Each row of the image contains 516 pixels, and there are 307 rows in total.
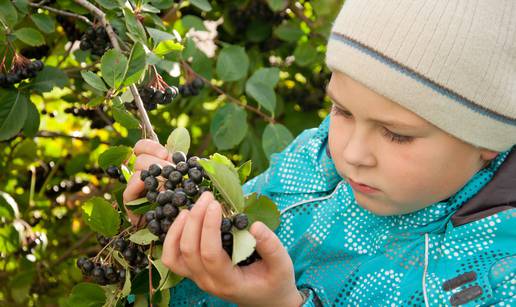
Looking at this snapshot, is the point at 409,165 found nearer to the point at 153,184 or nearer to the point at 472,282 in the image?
the point at 472,282

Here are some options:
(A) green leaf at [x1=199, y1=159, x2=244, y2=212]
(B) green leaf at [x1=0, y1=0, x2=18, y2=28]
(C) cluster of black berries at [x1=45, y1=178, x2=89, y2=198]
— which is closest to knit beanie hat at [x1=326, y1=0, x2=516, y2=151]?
(A) green leaf at [x1=199, y1=159, x2=244, y2=212]

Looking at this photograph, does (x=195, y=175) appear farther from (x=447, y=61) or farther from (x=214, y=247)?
(x=447, y=61)

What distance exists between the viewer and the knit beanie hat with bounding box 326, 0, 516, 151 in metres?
1.11

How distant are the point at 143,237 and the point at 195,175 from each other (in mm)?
135

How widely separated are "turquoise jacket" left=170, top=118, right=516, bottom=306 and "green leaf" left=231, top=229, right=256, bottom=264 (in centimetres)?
28

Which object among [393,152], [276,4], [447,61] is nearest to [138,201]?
[393,152]

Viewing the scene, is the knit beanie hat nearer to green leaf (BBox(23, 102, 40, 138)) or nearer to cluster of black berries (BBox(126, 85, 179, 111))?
cluster of black berries (BBox(126, 85, 179, 111))

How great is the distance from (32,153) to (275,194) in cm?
94

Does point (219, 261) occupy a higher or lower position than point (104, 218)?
higher

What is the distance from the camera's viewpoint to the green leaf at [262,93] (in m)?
1.96

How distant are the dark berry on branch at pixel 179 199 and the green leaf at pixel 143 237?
9 centimetres

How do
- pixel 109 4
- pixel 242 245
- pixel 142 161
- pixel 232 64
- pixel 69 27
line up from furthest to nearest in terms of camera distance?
pixel 232 64 → pixel 69 27 → pixel 109 4 → pixel 142 161 → pixel 242 245

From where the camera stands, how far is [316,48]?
2.36m

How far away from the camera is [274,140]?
1964 millimetres
